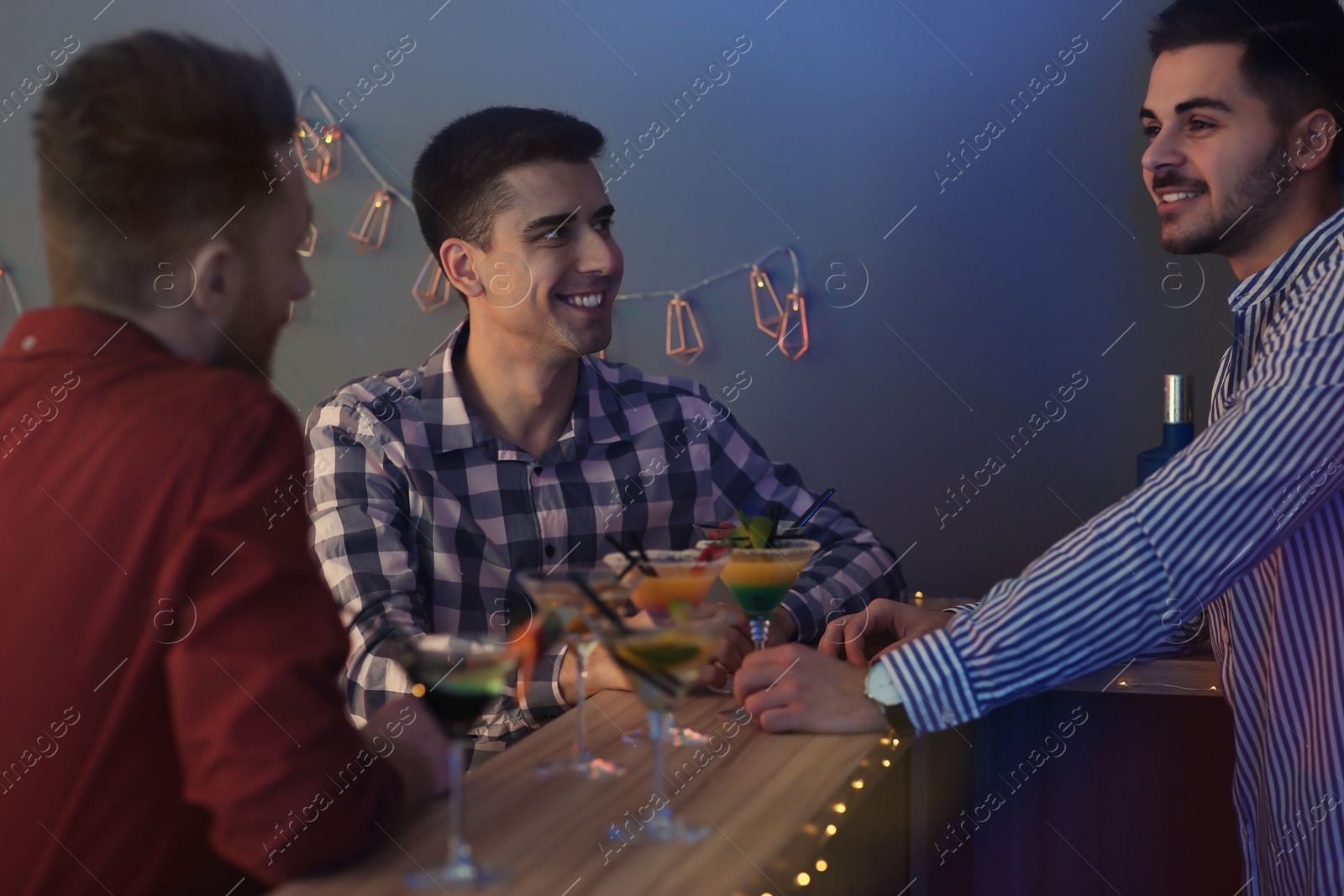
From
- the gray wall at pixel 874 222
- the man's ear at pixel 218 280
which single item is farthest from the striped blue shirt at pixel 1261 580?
the gray wall at pixel 874 222

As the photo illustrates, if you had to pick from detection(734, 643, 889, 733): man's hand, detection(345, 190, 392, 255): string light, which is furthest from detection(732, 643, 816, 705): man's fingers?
detection(345, 190, 392, 255): string light

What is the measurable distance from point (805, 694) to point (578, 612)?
332 millimetres

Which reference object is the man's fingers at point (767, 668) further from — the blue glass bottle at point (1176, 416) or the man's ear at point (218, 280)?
the blue glass bottle at point (1176, 416)

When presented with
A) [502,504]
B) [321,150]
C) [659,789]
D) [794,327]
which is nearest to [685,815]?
[659,789]

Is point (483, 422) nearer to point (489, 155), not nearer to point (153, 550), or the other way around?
point (489, 155)

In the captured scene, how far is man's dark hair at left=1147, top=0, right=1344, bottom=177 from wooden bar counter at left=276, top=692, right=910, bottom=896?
1.19 meters

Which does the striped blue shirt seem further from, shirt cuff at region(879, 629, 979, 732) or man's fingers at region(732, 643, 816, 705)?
man's fingers at region(732, 643, 816, 705)

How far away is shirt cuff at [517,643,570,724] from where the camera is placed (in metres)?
1.83

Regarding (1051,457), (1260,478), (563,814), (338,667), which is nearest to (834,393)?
(1051,457)

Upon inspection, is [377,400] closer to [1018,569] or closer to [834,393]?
[834,393]

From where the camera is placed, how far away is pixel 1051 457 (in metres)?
2.77

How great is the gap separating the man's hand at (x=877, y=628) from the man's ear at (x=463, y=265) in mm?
1006

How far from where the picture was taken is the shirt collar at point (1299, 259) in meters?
1.63

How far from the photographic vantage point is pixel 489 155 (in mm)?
2320
